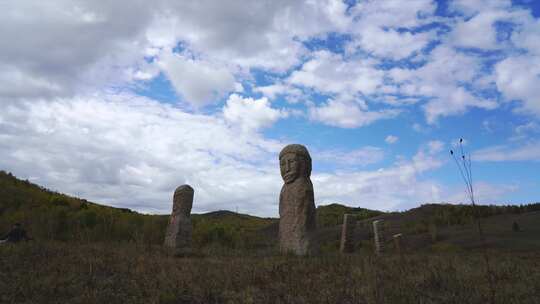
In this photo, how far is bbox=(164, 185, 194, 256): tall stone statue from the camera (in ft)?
55.0

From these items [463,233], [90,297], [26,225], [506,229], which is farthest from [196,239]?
[90,297]

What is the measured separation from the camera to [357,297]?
572 cm

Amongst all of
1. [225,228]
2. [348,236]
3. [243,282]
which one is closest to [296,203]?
[348,236]

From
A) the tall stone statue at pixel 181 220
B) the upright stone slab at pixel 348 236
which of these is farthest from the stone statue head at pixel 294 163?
the tall stone statue at pixel 181 220

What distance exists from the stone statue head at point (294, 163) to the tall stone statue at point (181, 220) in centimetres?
509

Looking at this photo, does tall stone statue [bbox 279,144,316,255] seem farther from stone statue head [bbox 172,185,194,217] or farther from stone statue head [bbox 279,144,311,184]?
stone statue head [bbox 172,185,194,217]

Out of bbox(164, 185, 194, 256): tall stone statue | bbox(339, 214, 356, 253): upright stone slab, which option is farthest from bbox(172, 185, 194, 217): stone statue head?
bbox(339, 214, 356, 253): upright stone slab

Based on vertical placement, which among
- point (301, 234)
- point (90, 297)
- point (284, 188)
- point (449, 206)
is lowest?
point (90, 297)

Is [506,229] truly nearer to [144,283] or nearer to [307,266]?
[307,266]

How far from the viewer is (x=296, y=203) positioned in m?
13.2

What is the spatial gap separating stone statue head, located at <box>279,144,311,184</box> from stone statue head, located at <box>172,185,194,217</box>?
506 centimetres

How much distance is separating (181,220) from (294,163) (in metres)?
5.91

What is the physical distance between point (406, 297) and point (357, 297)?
0.63 meters

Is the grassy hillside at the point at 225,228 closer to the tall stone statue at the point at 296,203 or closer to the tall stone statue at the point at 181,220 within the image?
the tall stone statue at the point at 181,220
